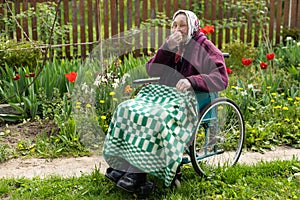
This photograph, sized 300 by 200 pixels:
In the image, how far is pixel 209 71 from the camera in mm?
3719

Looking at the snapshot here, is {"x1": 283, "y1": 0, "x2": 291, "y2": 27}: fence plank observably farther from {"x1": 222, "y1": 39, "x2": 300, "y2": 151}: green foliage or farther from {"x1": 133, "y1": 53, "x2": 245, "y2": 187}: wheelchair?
{"x1": 133, "y1": 53, "x2": 245, "y2": 187}: wheelchair

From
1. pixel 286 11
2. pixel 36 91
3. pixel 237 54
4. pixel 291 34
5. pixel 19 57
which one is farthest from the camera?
pixel 286 11

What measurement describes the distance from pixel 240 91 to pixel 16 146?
7.48 ft

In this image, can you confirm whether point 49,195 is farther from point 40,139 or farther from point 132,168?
point 40,139

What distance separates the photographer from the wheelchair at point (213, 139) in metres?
3.75

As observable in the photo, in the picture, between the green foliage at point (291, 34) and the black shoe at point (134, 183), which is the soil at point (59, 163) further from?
the green foliage at point (291, 34)

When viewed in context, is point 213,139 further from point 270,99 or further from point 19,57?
point 19,57

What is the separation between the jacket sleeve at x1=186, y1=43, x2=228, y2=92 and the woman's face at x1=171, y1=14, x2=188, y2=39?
0.18 metres

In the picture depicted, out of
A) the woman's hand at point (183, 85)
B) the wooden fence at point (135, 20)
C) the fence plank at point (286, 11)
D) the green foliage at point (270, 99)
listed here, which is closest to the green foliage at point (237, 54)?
the green foliage at point (270, 99)

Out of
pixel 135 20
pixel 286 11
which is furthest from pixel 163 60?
pixel 286 11

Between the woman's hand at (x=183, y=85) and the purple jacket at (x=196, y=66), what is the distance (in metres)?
0.03

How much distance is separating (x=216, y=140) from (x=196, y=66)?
676 mm

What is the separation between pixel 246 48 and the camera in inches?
263

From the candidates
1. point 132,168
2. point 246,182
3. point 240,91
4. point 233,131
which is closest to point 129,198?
point 132,168
